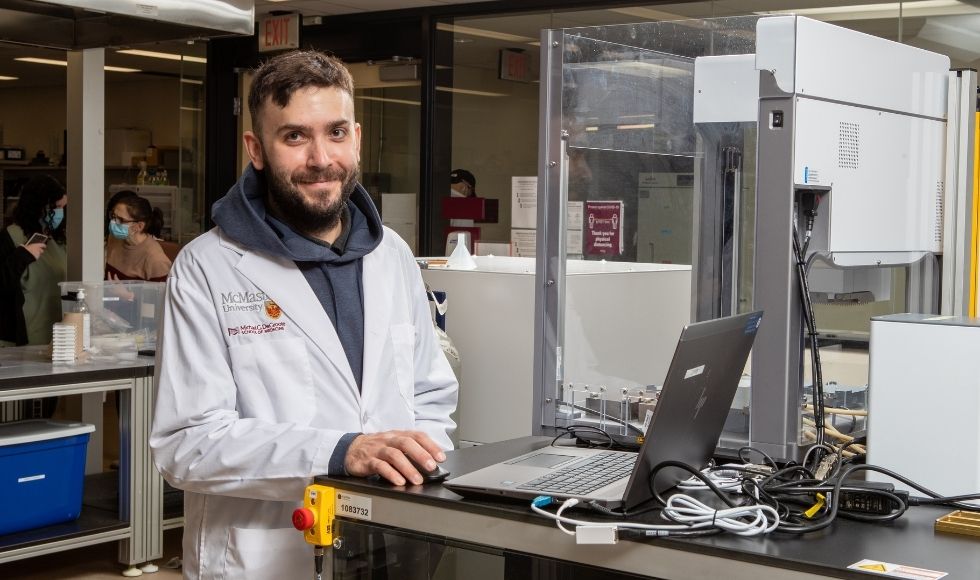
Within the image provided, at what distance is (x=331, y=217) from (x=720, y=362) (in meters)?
0.71

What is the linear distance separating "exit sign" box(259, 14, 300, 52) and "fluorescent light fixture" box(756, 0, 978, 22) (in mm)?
3314

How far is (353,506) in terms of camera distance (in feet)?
5.16

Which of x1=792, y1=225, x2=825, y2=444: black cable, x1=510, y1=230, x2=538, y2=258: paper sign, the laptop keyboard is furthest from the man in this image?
x1=510, y1=230, x2=538, y2=258: paper sign

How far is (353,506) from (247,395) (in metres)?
0.34

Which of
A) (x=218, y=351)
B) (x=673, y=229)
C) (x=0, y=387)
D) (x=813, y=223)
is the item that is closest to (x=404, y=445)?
(x=218, y=351)

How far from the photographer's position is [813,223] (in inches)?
79.9

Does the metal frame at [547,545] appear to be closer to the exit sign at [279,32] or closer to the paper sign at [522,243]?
the paper sign at [522,243]

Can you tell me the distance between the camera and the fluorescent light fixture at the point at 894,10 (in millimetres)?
5516

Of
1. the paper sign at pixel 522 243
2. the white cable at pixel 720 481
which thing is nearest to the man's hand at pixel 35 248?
the paper sign at pixel 522 243

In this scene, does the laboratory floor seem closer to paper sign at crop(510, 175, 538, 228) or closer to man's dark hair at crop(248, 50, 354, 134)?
paper sign at crop(510, 175, 538, 228)

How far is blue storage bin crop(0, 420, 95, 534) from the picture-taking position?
3.97 m

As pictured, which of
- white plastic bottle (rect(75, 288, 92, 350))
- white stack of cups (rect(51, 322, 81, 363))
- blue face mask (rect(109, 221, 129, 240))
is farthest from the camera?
blue face mask (rect(109, 221, 129, 240))

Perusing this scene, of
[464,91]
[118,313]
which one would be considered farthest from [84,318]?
[464,91]

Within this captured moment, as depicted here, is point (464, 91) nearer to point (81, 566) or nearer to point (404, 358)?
point (81, 566)
